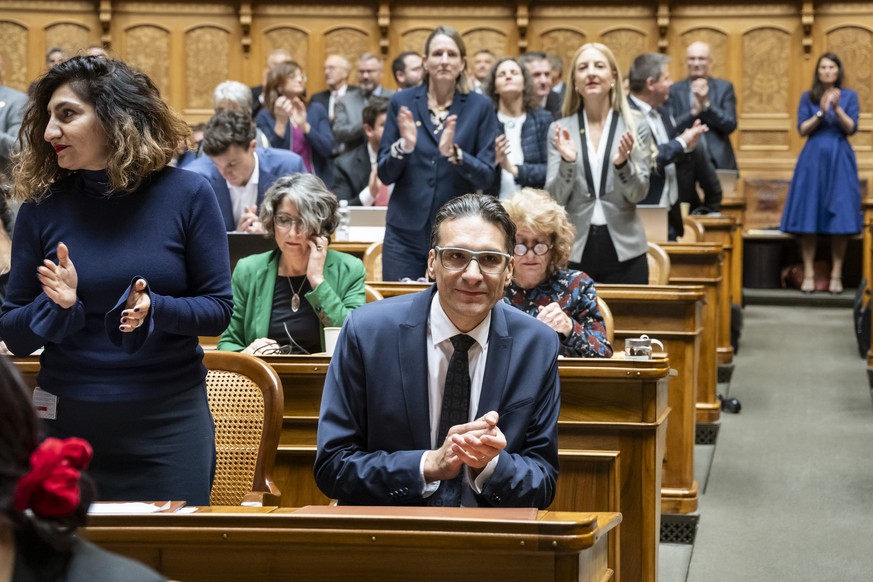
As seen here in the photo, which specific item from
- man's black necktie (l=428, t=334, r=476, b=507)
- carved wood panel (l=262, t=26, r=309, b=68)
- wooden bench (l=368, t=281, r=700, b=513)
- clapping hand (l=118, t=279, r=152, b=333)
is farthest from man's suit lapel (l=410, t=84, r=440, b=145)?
carved wood panel (l=262, t=26, r=309, b=68)

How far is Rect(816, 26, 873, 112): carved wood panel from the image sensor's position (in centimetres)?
1067

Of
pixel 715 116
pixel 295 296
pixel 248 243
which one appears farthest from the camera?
pixel 715 116

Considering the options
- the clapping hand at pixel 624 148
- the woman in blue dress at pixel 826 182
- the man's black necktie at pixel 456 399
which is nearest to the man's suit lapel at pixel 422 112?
the clapping hand at pixel 624 148

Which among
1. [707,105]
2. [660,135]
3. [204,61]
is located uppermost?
[204,61]

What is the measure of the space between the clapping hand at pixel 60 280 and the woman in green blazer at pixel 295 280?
143 cm

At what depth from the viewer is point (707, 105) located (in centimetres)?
827

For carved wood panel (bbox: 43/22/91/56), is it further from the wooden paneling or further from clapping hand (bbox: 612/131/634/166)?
clapping hand (bbox: 612/131/634/166)

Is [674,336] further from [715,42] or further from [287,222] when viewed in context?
[715,42]

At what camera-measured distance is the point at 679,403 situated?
4555 mm

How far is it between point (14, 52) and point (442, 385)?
9.51m

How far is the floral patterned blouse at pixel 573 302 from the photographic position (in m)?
3.58

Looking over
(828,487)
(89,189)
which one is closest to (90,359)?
(89,189)

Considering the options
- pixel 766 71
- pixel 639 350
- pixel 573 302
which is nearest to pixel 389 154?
pixel 573 302

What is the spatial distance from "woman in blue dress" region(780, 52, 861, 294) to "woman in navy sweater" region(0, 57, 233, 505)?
778 centimetres
